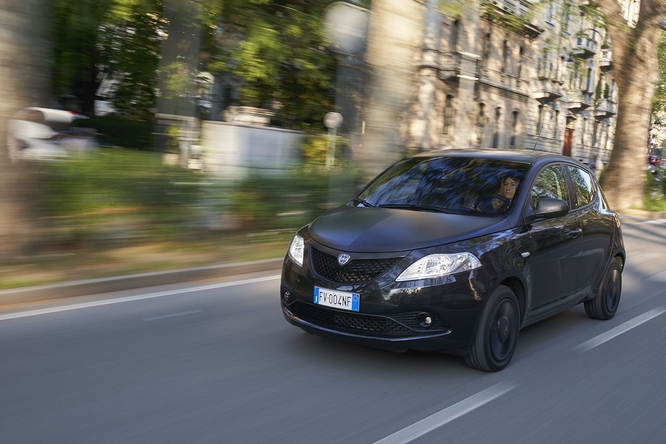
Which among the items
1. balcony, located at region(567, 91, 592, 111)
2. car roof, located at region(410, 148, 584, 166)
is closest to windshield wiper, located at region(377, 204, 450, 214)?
car roof, located at region(410, 148, 584, 166)

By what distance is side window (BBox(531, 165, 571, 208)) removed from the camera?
5980 millimetres

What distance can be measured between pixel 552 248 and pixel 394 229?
1.50m

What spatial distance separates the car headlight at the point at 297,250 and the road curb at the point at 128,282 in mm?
2589

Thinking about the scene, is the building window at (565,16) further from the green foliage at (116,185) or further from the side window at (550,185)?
the side window at (550,185)

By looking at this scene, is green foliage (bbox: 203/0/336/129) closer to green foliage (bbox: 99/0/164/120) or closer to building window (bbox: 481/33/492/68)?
green foliage (bbox: 99/0/164/120)

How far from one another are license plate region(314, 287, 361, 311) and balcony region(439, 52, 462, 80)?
34362mm

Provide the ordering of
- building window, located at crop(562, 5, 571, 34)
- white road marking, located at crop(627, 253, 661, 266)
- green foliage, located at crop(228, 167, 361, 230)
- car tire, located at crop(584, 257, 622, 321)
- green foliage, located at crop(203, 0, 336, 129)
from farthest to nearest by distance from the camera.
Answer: green foliage, located at crop(203, 0, 336, 129) → building window, located at crop(562, 5, 571, 34) → white road marking, located at crop(627, 253, 661, 266) → green foliage, located at crop(228, 167, 361, 230) → car tire, located at crop(584, 257, 622, 321)

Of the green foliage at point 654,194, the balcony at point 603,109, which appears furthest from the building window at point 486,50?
the green foliage at point 654,194

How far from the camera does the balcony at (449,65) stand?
38125 mm

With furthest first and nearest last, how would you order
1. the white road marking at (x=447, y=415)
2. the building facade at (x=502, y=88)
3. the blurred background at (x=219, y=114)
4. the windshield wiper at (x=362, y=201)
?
1. the building facade at (x=502, y=88)
2. the blurred background at (x=219, y=114)
3. the windshield wiper at (x=362, y=201)
4. the white road marking at (x=447, y=415)

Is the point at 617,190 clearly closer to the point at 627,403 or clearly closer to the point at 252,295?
the point at 252,295

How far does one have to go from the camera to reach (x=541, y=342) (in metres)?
6.25

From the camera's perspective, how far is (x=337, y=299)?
16.6ft

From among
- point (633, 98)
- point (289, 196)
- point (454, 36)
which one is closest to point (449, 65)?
point (454, 36)
